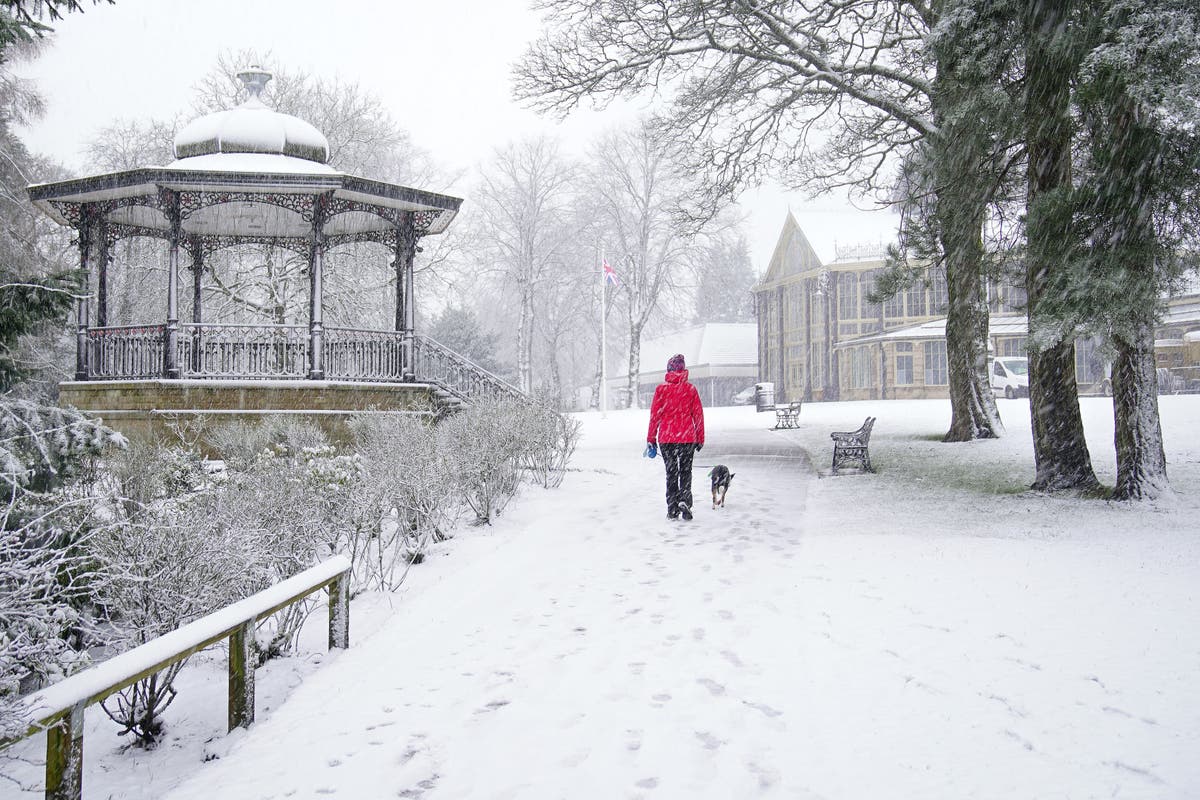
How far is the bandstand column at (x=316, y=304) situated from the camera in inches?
571

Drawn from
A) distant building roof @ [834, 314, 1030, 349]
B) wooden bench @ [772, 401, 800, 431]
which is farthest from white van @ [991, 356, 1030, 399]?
wooden bench @ [772, 401, 800, 431]

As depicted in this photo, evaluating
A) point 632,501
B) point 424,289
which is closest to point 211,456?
point 632,501

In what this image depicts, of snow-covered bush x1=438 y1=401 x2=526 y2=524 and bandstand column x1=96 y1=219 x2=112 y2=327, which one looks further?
bandstand column x1=96 y1=219 x2=112 y2=327

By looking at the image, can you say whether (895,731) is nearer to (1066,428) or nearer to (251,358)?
(1066,428)

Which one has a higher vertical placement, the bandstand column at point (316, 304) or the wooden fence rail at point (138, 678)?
the bandstand column at point (316, 304)

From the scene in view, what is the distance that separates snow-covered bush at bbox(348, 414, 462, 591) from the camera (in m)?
6.58

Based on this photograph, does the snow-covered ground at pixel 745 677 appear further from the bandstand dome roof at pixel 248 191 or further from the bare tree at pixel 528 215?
the bare tree at pixel 528 215

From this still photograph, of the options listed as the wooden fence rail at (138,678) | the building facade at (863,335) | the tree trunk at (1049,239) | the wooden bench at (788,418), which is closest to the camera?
the wooden fence rail at (138,678)

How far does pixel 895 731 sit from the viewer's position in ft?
11.5

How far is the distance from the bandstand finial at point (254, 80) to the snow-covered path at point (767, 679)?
14.0 m

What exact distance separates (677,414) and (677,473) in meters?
0.72

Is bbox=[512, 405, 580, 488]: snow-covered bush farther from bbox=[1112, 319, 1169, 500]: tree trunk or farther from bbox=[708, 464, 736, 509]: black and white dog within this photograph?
bbox=[1112, 319, 1169, 500]: tree trunk

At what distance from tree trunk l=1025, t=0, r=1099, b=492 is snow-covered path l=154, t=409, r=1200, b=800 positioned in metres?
2.39

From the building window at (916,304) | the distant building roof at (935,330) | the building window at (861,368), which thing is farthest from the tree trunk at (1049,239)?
the building window at (916,304)
